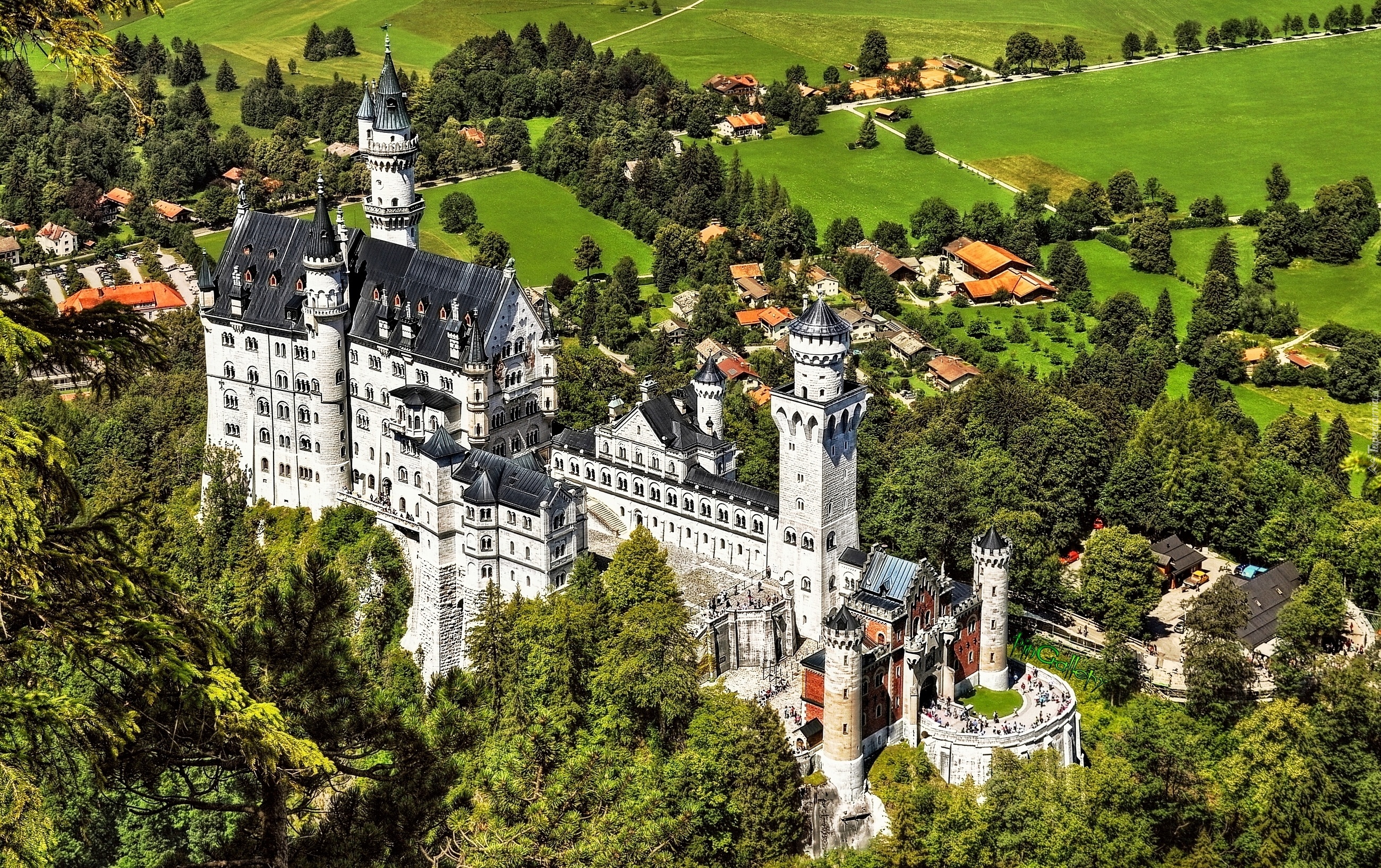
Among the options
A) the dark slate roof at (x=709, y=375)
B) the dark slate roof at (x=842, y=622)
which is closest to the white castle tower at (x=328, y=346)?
the dark slate roof at (x=709, y=375)

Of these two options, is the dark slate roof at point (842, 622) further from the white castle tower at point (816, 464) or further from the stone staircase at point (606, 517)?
the stone staircase at point (606, 517)

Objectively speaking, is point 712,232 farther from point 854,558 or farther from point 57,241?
point 854,558

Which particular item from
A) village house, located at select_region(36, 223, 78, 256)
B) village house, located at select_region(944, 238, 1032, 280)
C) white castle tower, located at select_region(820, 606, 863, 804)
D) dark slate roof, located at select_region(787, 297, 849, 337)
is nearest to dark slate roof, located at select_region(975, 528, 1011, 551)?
white castle tower, located at select_region(820, 606, 863, 804)

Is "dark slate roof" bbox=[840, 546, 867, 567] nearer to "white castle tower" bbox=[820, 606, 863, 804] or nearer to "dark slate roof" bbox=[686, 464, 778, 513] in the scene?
"dark slate roof" bbox=[686, 464, 778, 513]

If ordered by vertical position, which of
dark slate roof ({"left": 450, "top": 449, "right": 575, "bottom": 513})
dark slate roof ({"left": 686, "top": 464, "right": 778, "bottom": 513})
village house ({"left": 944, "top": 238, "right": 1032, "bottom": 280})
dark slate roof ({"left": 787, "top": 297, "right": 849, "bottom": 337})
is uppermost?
dark slate roof ({"left": 787, "top": 297, "right": 849, "bottom": 337})

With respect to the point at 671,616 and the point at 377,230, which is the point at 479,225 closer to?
the point at 377,230

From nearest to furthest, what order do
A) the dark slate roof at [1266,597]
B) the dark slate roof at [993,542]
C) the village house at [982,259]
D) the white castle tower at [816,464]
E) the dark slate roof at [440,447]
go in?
the dark slate roof at [993,542], the white castle tower at [816,464], the dark slate roof at [440,447], the dark slate roof at [1266,597], the village house at [982,259]
